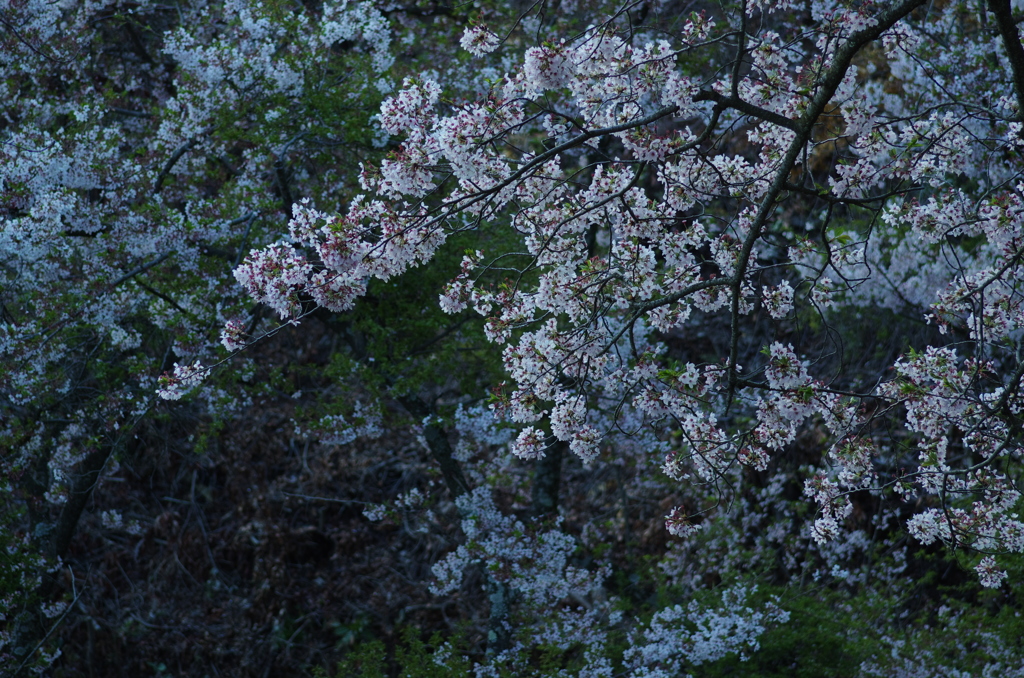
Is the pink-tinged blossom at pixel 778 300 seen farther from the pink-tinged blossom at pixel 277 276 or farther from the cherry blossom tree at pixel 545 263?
the pink-tinged blossom at pixel 277 276

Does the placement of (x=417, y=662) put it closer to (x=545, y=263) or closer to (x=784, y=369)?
(x=545, y=263)

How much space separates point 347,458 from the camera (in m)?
10.4

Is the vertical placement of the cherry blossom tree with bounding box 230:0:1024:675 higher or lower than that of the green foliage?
higher

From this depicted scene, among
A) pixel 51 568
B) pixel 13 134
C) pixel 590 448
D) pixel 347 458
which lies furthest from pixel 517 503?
pixel 13 134

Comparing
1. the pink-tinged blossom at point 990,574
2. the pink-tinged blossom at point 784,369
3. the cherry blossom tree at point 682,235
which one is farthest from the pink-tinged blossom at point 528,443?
the pink-tinged blossom at point 990,574

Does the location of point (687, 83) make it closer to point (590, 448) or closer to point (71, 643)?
point (590, 448)

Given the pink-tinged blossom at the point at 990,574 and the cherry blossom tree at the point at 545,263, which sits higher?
the cherry blossom tree at the point at 545,263

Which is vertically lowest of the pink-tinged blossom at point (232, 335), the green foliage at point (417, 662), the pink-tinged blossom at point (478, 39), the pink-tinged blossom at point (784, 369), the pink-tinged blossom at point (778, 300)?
the green foliage at point (417, 662)

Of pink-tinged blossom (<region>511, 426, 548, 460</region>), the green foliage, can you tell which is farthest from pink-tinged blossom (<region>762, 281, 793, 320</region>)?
the green foliage

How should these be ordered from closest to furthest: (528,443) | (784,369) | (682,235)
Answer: (784,369), (528,443), (682,235)

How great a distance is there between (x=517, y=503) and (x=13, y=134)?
462cm

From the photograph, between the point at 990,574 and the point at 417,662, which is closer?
the point at 990,574

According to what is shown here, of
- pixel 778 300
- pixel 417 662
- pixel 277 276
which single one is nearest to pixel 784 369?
pixel 778 300

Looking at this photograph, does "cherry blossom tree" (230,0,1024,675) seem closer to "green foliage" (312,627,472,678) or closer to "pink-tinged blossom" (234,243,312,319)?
"pink-tinged blossom" (234,243,312,319)
